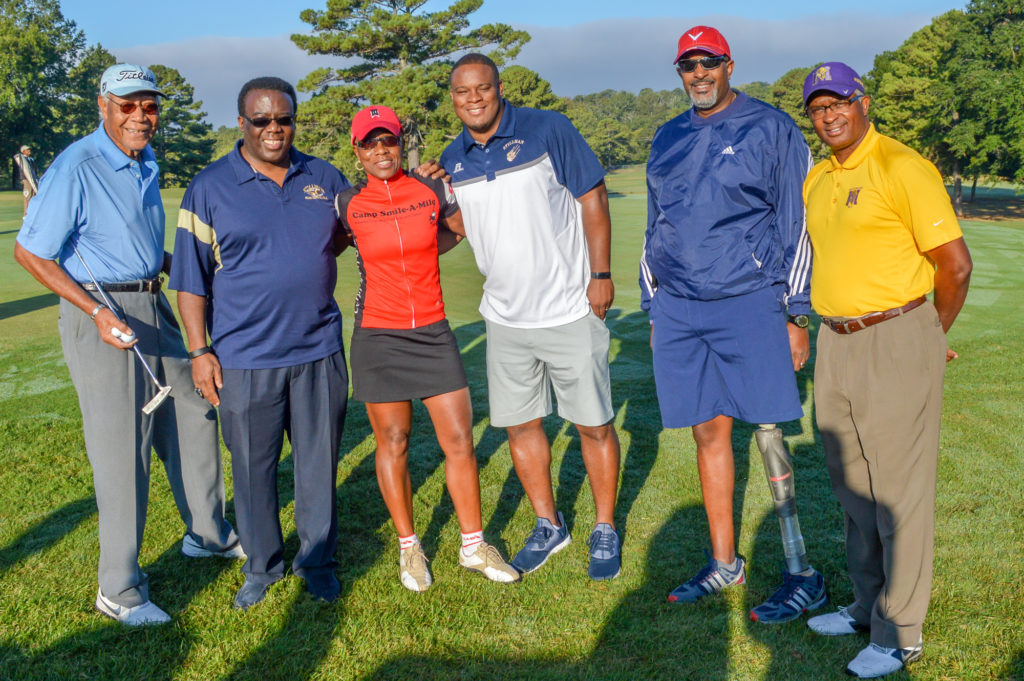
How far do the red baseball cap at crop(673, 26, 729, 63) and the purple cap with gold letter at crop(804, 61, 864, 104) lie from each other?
21.4 inches

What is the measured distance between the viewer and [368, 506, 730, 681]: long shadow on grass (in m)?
3.20

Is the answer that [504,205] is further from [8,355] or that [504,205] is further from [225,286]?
[8,355]

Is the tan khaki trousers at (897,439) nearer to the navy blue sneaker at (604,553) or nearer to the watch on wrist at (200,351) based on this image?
the navy blue sneaker at (604,553)

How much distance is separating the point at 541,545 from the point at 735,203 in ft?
6.56

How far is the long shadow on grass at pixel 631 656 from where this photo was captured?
126 inches

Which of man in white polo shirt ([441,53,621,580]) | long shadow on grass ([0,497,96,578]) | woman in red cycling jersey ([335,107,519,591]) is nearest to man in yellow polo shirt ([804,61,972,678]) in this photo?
man in white polo shirt ([441,53,621,580])

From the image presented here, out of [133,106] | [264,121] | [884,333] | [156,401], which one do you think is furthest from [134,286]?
[884,333]

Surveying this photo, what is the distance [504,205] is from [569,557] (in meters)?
1.87

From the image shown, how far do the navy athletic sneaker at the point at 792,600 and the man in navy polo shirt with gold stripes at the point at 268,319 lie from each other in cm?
199

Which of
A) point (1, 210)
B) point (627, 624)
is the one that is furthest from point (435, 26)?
point (627, 624)

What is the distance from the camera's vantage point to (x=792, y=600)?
141 inches

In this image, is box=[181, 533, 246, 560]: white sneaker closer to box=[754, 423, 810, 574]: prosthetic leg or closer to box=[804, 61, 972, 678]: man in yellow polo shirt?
box=[754, 423, 810, 574]: prosthetic leg

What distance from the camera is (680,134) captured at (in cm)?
372

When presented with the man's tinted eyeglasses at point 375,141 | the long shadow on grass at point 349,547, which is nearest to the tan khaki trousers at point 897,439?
the man's tinted eyeglasses at point 375,141
